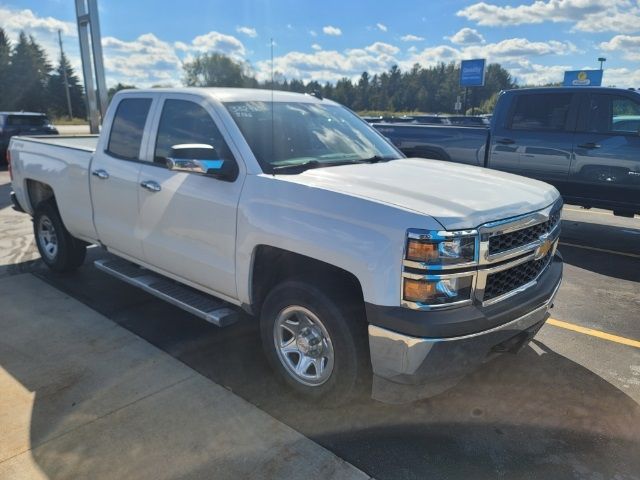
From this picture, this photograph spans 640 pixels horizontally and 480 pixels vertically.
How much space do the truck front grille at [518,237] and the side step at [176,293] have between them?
1.84 m


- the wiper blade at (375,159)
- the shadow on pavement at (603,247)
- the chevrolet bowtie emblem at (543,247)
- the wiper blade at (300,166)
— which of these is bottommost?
the shadow on pavement at (603,247)

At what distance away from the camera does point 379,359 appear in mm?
2738

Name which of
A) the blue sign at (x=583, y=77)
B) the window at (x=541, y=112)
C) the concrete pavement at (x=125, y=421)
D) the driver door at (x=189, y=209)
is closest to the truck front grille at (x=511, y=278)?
the concrete pavement at (x=125, y=421)

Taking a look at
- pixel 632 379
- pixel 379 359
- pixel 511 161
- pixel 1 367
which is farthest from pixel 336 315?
pixel 511 161

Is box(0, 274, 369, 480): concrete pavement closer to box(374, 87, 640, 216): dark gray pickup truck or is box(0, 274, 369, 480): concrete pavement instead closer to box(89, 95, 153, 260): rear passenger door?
box(89, 95, 153, 260): rear passenger door

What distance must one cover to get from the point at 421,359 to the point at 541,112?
20.5 feet

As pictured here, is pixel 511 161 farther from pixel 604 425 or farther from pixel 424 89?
pixel 424 89

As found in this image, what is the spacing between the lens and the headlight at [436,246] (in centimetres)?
255

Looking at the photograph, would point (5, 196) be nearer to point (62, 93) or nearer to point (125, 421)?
point (125, 421)

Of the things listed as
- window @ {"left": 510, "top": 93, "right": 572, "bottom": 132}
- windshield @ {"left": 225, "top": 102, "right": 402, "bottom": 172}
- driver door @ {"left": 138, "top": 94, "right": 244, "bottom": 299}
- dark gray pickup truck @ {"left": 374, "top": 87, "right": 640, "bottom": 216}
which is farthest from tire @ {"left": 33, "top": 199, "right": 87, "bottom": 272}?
window @ {"left": 510, "top": 93, "right": 572, "bottom": 132}

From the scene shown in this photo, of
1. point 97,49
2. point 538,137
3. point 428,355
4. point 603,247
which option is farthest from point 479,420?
point 97,49

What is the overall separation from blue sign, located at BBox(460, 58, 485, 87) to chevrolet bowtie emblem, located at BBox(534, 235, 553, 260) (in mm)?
41299

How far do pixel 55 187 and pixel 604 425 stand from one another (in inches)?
205

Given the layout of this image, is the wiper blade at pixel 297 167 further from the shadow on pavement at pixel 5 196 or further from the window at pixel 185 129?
the shadow on pavement at pixel 5 196
